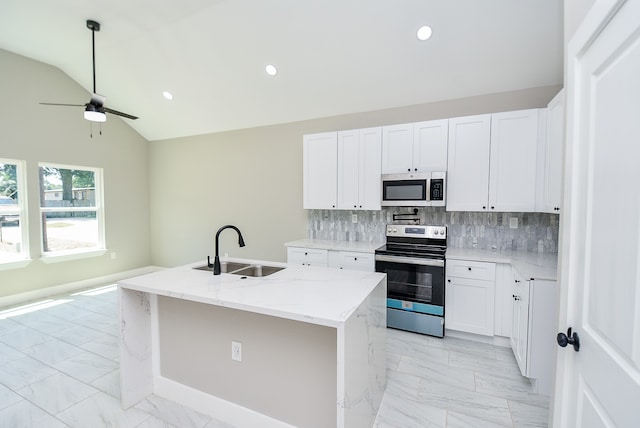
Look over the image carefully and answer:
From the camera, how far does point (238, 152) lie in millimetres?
5043

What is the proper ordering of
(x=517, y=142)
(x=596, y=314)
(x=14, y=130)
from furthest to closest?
1. (x=14, y=130)
2. (x=517, y=142)
3. (x=596, y=314)

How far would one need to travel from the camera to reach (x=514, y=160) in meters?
2.95

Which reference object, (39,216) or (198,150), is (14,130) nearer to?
(39,216)

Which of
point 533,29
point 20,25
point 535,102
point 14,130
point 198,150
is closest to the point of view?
point 533,29

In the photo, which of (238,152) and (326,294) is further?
(238,152)

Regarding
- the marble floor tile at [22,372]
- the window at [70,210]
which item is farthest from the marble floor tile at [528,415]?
the window at [70,210]

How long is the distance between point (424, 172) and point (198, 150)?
13.5 ft

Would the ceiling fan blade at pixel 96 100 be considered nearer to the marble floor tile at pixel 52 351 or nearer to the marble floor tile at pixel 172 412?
the marble floor tile at pixel 52 351

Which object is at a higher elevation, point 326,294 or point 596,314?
point 596,314

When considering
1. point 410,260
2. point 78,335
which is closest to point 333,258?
point 410,260

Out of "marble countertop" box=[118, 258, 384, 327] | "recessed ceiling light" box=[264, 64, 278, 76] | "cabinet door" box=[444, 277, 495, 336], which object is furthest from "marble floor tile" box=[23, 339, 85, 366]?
"cabinet door" box=[444, 277, 495, 336]

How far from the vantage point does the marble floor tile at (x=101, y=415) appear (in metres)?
1.96

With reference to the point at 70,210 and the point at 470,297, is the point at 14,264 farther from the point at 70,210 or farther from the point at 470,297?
the point at 470,297

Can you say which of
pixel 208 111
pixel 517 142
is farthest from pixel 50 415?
pixel 517 142
